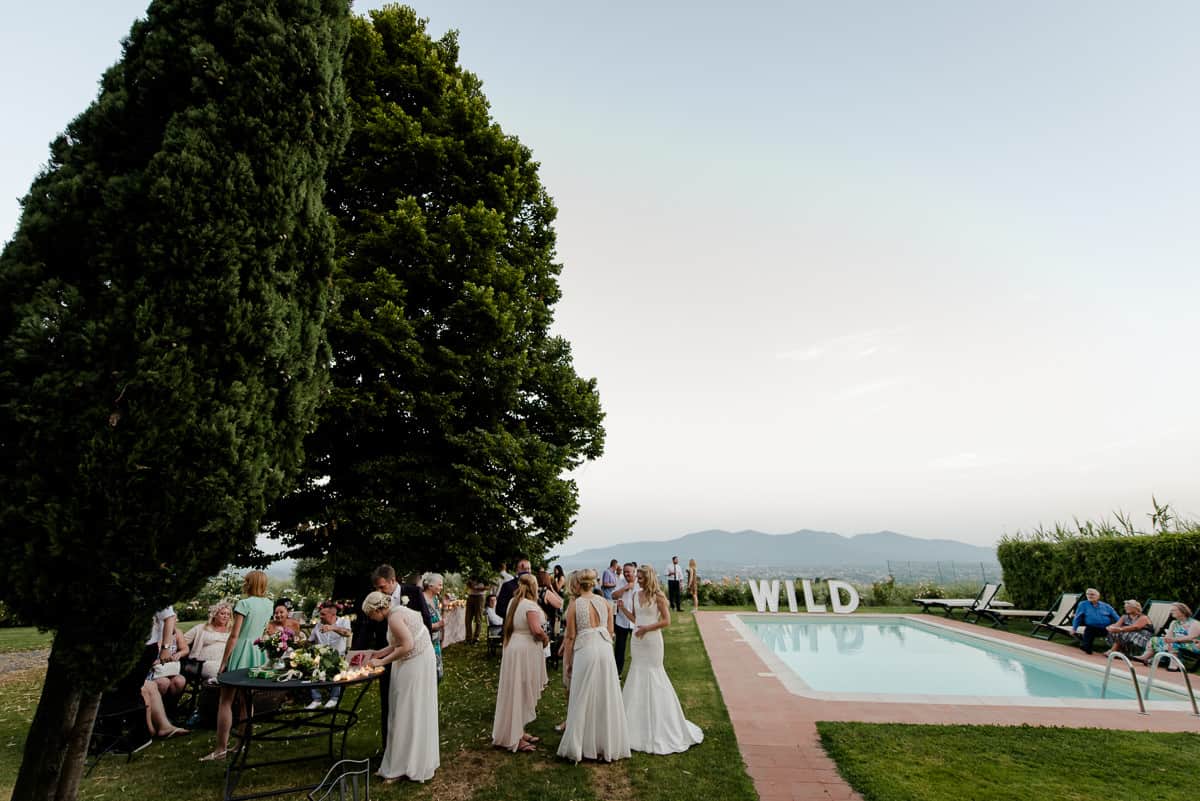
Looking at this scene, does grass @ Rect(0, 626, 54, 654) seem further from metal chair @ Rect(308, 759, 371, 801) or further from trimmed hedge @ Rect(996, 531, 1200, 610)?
trimmed hedge @ Rect(996, 531, 1200, 610)

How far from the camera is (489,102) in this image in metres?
13.7

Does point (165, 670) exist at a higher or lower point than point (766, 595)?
higher

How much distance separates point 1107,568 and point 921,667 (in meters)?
7.51

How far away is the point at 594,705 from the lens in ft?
20.0

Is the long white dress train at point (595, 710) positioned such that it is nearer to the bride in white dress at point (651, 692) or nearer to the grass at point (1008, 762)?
the bride in white dress at point (651, 692)

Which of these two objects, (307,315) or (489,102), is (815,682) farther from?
(489,102)

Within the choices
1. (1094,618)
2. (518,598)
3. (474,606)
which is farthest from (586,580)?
(1094,618)

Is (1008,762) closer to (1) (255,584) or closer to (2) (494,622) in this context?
(1) (255,584)

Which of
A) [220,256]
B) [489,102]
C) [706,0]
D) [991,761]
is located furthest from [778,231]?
[220,256]

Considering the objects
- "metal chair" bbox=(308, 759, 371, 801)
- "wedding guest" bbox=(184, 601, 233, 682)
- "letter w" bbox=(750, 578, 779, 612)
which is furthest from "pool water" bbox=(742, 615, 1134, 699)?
"wedding guest" bbox=(184, 601, 233, 682)

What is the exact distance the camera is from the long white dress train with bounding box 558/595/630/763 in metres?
5.99

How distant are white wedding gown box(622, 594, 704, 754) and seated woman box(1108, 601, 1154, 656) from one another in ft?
33.2

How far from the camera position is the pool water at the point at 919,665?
33.7 feet

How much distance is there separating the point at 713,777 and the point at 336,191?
506 inches
